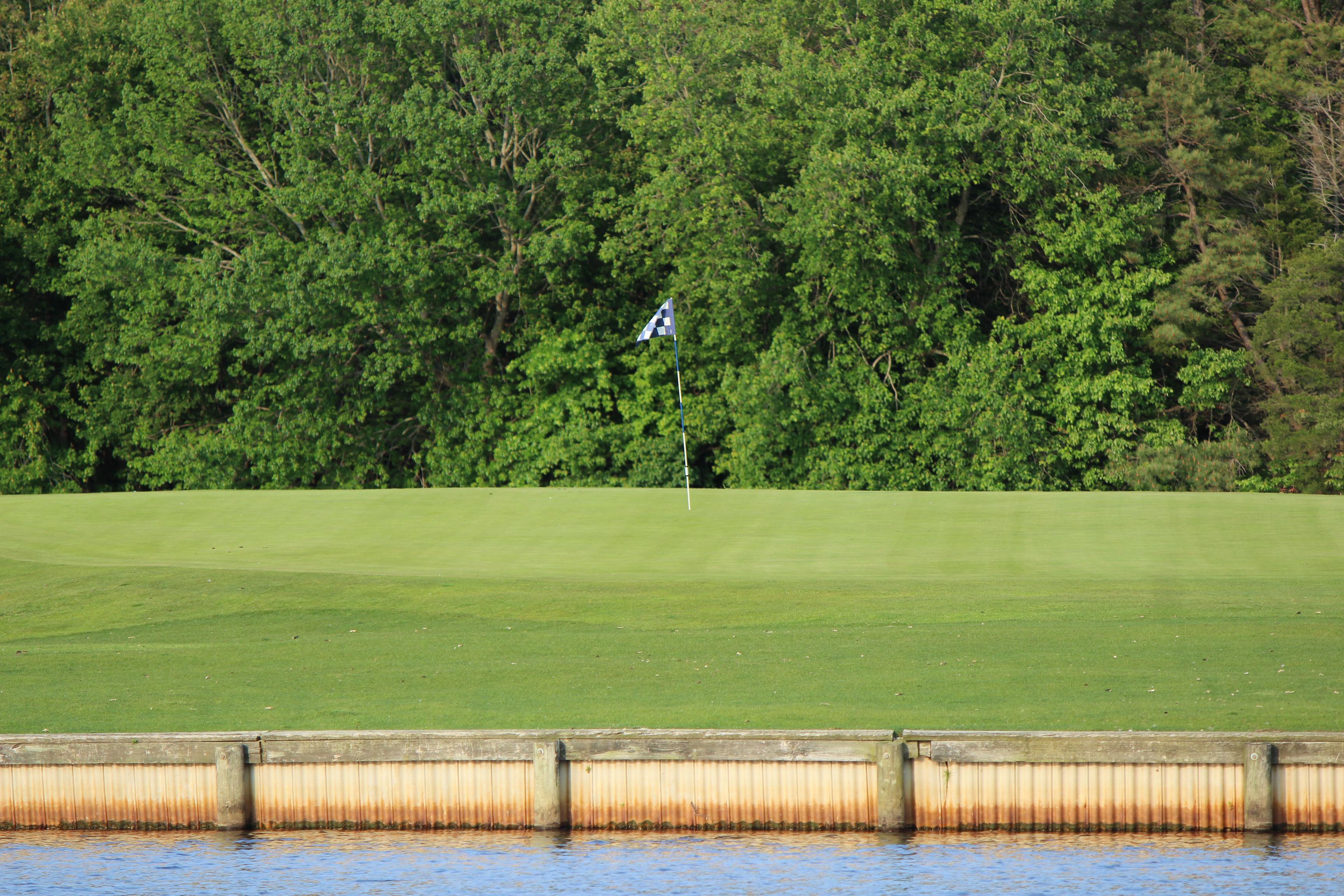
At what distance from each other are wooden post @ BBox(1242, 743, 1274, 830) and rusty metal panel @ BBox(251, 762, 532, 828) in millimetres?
4579

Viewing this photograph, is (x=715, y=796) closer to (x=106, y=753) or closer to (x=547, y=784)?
(x=547, y=784)

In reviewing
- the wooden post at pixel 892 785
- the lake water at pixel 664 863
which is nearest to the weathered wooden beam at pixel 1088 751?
the wooden post at pixel 892 785

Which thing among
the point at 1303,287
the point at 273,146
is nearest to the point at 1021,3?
the point at 1303,287

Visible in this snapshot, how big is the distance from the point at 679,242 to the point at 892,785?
2885 cm

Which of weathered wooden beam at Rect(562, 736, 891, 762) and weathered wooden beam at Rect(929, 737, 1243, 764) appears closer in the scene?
weathered wooden beam at Rect(929, 737, 1243, 764)

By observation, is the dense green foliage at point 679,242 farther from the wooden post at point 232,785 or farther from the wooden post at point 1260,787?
the wooden post at point 232,785

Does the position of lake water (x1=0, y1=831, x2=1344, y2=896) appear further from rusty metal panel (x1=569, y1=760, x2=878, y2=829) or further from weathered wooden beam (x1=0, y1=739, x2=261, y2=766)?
weathered wooden beam (x1=0, y1=739, x2=261, y2=766)

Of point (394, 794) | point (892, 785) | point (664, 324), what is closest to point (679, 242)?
point (664, 324)

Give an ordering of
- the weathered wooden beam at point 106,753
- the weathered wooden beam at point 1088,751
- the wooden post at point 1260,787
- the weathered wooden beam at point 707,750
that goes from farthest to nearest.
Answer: the weathered wooden beam at point 106,753, the weathered wooden beam at point 707,750, the weathered wooden beam at point 1088,751, the wooden post at point 1260,787

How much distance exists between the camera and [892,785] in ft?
33.3

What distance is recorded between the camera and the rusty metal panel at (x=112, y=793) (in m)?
10.6

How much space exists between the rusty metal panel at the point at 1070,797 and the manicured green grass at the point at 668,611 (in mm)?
1034

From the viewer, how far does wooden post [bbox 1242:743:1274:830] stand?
9.95m

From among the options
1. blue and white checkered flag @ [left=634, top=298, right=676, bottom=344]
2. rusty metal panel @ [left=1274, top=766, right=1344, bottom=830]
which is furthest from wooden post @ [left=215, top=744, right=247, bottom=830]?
blue and white checkered flag @ [left=634, top=298, right=676, bottom=344]
